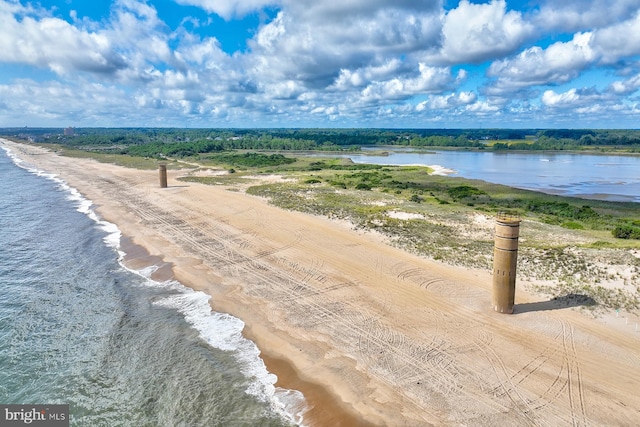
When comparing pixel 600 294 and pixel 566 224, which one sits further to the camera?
pixel 566 224

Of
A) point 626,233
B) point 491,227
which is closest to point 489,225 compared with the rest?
point 491,227

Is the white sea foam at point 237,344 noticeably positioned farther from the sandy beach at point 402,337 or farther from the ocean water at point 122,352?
the sandy beach at point 402,337

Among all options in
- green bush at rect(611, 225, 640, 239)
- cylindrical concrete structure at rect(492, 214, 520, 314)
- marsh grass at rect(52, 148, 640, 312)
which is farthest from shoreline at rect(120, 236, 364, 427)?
green bush at rect(611, 225, 640, 239)

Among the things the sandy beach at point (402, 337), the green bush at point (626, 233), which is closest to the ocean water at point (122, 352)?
the sandy beach at point (402, 337)

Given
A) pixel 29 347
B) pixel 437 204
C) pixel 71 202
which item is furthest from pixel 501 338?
pixel 71 202

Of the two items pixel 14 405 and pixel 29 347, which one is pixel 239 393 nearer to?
pixel 14 405

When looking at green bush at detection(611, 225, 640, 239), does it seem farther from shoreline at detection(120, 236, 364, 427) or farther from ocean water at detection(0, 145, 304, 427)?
ocean water at detection(0, 145, 304, 427)

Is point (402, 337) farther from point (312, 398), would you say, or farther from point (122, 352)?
point (122, 352)
